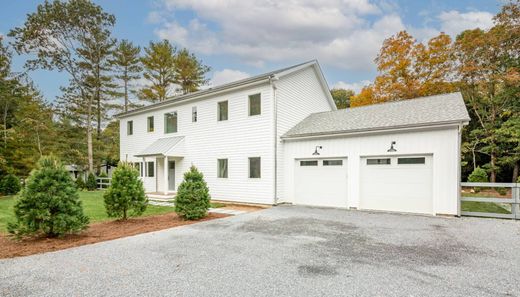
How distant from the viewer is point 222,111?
524 inches

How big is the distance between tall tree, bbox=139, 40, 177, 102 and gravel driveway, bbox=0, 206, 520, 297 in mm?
23810

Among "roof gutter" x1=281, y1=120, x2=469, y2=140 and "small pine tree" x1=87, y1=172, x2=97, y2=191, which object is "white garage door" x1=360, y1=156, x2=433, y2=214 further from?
"small pine tree" x1=87, y1=172, x2=97, y2=191

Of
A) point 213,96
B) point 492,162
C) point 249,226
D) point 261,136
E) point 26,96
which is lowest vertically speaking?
point 249,226

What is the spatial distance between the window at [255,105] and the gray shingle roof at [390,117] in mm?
1651

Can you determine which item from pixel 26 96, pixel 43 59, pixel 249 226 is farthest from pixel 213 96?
pixel 26 96

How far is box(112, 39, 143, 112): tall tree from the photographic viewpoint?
26.5 meters

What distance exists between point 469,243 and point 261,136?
312 inches

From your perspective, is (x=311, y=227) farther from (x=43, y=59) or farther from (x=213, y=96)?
(x=43, y=59)

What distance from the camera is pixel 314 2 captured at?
13688 mm

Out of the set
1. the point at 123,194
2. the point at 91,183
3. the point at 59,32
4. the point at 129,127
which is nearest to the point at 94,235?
the point at 123,194

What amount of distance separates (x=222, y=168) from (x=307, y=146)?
14.4ft

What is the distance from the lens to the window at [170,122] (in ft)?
50.8

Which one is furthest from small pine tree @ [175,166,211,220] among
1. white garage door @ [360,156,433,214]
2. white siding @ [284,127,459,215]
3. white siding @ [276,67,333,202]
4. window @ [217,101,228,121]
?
white garage door @ [360,156,433,214]

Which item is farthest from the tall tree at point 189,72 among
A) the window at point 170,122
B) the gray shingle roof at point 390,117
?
the gray shingle roof at point 390,117
